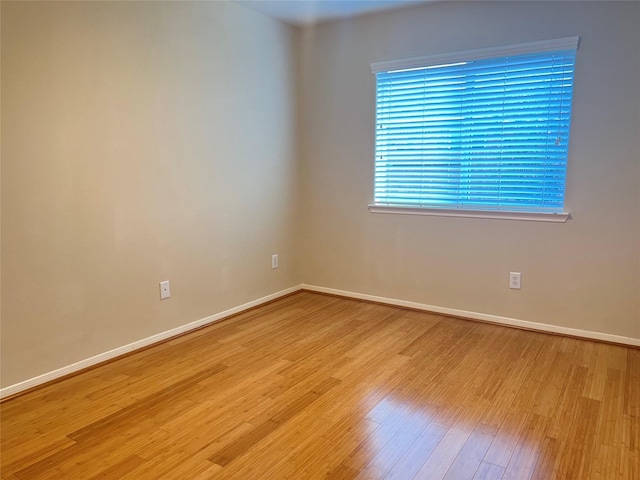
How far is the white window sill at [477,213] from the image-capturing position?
9.93 feet

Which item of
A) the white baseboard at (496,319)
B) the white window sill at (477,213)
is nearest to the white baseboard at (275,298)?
the white baseboard at (496,319)

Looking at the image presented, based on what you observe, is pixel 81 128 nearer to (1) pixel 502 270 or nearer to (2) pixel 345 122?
(2) pixel 345 122

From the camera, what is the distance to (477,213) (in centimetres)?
331

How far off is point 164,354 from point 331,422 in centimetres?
128

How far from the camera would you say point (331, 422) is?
205 centimetres

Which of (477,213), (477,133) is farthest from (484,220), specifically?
(477,133)

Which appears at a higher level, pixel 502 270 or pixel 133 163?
pixel 133 163

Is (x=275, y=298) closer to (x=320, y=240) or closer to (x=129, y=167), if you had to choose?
(x=320, y=240)

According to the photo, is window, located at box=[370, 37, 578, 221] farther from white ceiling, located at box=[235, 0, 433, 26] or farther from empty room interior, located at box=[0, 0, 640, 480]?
white ceiling, located at box=[235, 0, 433, 26]

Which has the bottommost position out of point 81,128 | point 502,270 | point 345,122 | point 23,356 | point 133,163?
point 23,356

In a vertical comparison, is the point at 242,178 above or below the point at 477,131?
below

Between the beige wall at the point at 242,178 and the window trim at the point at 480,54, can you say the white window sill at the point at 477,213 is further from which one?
the window trim at the point at 480,54

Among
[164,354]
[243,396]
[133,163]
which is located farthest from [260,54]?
[243,396]

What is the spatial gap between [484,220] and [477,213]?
0.24 ft
